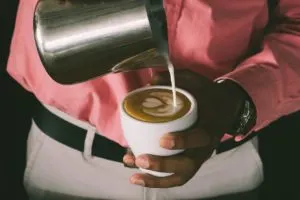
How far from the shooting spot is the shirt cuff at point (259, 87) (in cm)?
74

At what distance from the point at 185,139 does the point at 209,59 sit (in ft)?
0.81

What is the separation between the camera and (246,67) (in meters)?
0.77

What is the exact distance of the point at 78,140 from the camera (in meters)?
0.84

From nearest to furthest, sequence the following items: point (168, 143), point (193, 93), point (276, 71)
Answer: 1. point (168, 143)
2. point (193, 93)
3. point (276, 71)

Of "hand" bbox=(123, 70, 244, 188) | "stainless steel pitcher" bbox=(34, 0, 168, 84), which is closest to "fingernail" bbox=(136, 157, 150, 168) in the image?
"hand" bbox=(123, 70, 244, 188)

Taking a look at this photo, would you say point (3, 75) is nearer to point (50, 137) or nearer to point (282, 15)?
point (50, 137)

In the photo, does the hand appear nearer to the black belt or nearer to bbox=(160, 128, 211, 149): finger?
bbox=(160, 128, 211, 149): finger

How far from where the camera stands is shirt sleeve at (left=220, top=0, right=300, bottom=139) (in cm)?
75

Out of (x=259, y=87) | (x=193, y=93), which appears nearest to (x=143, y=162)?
(x=193, y=93)

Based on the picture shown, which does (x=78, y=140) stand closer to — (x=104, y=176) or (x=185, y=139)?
(x=104, y=176)

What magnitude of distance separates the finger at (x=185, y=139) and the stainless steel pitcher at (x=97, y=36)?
85 millimetres

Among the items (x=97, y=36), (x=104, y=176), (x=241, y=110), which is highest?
(x=97, y=36)

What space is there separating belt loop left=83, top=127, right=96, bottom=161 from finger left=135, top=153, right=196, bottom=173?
248 millimetres

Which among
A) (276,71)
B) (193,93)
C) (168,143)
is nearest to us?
(168,143)
